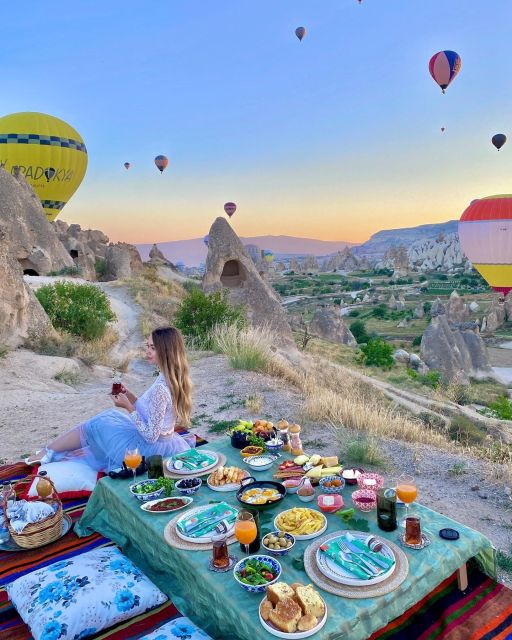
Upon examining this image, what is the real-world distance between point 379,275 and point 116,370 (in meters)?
88.7

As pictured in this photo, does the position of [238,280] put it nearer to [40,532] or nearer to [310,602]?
[40,532]

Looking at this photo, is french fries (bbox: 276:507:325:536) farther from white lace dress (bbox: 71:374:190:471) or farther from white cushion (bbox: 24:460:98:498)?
white cushion (bbox: 24:460:98:498)

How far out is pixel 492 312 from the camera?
4331cm

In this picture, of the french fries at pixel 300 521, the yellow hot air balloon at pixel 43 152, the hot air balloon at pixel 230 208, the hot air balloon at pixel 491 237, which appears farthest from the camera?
the hot air balloon at pixel 230 208

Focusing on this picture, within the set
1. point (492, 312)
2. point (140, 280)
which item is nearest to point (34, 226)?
point (140, 280)

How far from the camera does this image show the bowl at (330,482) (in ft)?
9.78

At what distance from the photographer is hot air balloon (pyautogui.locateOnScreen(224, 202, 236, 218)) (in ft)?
137

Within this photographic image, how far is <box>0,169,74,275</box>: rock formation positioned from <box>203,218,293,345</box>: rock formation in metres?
7.84

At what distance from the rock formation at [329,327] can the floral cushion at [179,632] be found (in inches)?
1043

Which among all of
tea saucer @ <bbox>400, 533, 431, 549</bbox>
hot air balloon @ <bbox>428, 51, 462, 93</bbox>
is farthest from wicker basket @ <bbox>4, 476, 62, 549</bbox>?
hot air balloon @ <bbox>428, 51, 462, 93</bbox>

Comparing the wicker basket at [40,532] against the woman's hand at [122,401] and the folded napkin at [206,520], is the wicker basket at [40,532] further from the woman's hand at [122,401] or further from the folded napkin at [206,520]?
the folded napkin at [206,520]

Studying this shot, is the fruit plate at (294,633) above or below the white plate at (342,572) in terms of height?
below

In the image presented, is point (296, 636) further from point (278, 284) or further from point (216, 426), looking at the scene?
point (278, 284)

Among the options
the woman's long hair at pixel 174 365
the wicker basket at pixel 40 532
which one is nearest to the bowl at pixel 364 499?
the woman's long hair at pixel 174 365
